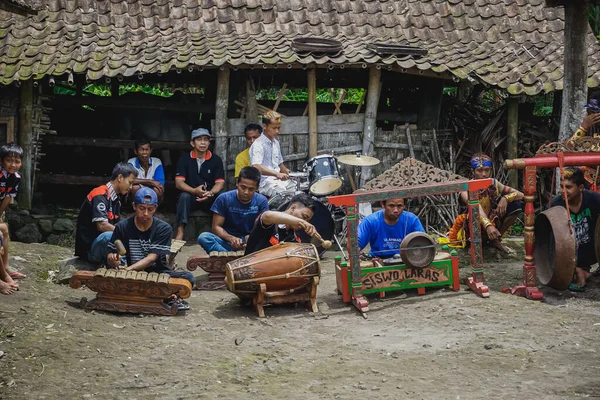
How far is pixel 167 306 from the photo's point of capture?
305 inches

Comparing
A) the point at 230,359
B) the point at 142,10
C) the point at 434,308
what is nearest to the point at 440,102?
the point at 142,10

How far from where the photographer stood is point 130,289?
25.0 feet

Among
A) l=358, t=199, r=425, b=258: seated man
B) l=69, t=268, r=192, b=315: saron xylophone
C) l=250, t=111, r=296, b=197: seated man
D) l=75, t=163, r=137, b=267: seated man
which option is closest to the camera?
l=69, t=268, r=192, b=315: saron xylophone

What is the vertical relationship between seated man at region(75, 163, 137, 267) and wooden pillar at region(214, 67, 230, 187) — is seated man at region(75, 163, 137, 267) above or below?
below

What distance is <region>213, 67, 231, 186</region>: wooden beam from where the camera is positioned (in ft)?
40.3

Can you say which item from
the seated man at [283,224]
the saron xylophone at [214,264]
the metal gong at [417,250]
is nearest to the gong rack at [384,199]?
the seated man at [283,224]

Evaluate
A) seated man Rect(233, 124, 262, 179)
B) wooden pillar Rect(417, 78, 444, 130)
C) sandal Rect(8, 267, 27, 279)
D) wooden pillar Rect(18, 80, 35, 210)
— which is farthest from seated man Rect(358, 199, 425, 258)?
wooden pillar Rect(18, 80, 35, 210)

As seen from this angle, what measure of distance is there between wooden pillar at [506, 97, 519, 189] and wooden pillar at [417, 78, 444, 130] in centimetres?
100

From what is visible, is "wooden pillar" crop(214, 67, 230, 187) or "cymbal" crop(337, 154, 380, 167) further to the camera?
"wooden pillar" crop(214, 67, 230, 187)

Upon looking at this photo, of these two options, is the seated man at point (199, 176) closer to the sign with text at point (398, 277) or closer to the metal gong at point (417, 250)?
the sign with text at point (398, 277)

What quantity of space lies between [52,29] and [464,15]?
605 centimetres

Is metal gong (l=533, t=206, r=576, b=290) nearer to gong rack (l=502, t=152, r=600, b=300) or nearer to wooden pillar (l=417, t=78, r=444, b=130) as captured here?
gong rack (l=502, t=152, r=600, b=300)

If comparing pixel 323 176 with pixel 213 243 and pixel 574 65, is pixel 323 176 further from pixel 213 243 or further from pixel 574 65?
pixel 574 65

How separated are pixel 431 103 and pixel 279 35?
249 cm
